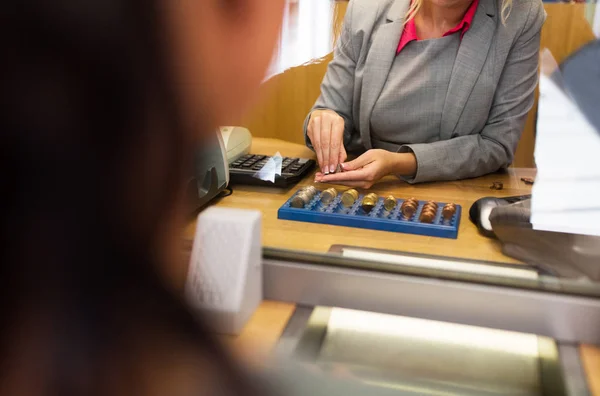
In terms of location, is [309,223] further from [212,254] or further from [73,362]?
[73,362]

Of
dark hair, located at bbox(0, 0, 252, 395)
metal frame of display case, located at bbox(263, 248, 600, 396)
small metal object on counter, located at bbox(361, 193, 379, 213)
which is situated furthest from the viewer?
small metal object on counter, located at bbox(361, 193, 379, 213)

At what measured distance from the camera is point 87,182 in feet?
1.16

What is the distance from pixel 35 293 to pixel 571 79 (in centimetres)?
50

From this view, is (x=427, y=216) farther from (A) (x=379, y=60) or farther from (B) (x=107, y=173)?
(B) (x=107, y=173)

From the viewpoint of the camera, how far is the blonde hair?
1.83ft

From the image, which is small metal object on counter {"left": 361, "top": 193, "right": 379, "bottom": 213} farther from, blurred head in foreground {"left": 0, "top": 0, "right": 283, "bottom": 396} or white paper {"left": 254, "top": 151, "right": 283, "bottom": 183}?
blurred head in foreground {"left": 0, "top": 0, "right": 283, "bottom": 396}

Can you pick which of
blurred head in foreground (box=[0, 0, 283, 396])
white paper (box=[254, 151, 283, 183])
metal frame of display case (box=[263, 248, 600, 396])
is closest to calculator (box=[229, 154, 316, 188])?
white paper (box=[254, 151, 283, 183])

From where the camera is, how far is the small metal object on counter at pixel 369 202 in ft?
2.03

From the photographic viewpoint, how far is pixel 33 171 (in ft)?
1.12

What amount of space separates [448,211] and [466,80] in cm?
15

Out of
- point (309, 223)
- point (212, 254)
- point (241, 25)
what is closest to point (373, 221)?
point (309, 223)

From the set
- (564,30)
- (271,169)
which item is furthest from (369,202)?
(564,30)

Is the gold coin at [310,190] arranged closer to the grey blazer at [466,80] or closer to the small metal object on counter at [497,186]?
the grey blazer at [466,80]

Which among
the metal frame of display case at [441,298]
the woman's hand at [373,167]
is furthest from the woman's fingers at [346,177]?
the metal frame of display case at [441,298]
